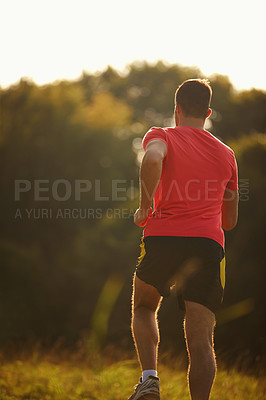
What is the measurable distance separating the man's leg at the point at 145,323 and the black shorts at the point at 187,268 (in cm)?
9

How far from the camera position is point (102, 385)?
468cm

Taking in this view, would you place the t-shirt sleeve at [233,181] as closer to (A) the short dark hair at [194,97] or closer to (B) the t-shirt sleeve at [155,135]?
(A) the short dark hair at [194,97]

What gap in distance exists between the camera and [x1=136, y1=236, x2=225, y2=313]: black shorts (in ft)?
9.25

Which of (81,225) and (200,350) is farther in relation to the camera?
(81,225)

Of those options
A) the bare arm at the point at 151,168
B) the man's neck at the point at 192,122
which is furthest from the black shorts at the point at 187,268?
the man's neck at the point at 192,122

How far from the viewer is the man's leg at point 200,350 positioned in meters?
2.75

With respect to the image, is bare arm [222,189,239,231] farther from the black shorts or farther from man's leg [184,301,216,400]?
man's leg [184,301,216,400]

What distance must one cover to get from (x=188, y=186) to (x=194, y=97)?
1.79 feet

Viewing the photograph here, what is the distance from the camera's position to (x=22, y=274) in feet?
68.6

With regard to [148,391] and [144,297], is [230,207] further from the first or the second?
[148,391]

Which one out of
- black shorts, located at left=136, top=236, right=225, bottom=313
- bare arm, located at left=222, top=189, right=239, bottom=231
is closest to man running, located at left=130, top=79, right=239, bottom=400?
black shorts, located at left=136, top=236, right=225, bottom=313

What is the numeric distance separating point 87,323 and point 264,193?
8384mm

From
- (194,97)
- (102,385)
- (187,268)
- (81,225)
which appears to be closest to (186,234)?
(187,268)

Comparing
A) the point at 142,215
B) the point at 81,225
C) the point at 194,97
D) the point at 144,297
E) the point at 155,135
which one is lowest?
the point at 81,225
